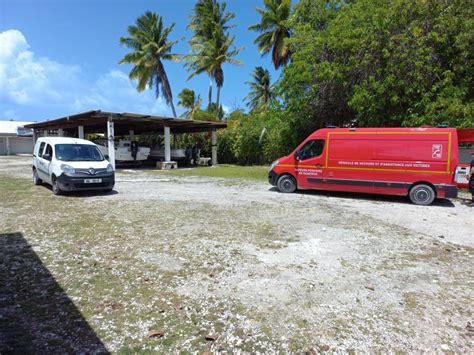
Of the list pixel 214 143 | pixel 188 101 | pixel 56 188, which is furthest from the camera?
pixel 188 101

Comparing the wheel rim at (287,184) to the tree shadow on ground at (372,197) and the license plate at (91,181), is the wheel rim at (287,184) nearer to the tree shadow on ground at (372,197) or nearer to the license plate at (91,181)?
the tree shadow on ground at (372,197)

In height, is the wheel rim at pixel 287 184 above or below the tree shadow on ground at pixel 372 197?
above

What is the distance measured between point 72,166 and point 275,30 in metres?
24.7

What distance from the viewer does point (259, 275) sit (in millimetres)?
3885

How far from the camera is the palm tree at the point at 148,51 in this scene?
30.4m

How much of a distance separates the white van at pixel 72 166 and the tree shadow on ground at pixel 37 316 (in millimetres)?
5130

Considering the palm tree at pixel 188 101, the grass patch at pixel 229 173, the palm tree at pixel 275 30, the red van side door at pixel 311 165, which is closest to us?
the red van side door at pixel 311 165

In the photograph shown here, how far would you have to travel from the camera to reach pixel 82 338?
2594 mm

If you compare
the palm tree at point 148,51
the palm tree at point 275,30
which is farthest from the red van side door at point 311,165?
the palm tree at point 148,51

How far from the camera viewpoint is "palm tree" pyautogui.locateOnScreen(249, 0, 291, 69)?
27.0m

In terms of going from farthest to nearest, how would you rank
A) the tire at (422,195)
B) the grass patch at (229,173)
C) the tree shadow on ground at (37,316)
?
the grass patch at (229,173) < the tire at (422,195) < the tree shadow on ground at (37,316)

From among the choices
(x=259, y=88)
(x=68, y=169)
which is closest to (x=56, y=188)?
(x=68, y=169)

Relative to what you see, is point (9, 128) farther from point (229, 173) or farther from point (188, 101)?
point (229, 173)

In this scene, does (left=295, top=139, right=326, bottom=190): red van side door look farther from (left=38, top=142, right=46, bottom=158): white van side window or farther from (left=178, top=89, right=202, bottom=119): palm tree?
(left=178, top=89, right=202, bottom=119): palm tree
